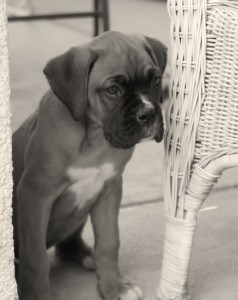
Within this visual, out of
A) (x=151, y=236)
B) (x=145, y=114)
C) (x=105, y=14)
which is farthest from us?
(x=105, y=14)

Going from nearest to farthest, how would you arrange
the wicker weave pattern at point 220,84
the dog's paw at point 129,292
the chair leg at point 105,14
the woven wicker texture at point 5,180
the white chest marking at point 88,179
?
the woven wicker texture at point 5,180 → the wicker weave pattern at point 220,84 → the white chest marking at point 88,179 → the dog's paw at point 129,292 → the chair leg at point 105,14

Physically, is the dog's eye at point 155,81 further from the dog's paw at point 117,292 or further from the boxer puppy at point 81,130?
the dog's paw at point 117,292

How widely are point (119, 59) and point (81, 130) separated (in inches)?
8.7

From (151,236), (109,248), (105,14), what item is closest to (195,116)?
(109,248)

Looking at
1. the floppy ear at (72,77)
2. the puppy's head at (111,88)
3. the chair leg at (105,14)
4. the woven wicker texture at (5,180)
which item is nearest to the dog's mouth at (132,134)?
the puppy's head at (111,88)

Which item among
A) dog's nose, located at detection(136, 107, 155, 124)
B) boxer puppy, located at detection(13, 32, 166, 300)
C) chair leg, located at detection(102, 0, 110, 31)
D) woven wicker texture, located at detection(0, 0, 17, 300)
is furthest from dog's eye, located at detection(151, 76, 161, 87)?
chair leg, located at detection(102, 0, 110, 31)

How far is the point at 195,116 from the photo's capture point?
6.11 feet

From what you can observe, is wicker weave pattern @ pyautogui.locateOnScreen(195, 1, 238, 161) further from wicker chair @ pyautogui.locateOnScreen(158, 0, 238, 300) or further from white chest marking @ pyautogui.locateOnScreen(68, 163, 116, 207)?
white chest marking @ pyautogui.locateOnScreen(68, 163, 116, 207)

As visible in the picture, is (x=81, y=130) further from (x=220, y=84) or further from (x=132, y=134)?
(x=220, y=84)

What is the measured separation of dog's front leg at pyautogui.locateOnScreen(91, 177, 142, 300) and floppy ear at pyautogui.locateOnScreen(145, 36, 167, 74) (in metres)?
0.37

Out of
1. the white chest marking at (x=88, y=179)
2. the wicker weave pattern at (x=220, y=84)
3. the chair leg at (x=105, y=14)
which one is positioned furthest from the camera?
the chair leg at (x=105, y=14)

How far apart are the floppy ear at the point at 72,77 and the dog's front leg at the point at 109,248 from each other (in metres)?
0.33

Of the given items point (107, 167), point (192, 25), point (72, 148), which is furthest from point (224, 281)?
point (192, 25)

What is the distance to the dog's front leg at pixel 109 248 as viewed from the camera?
204cm
